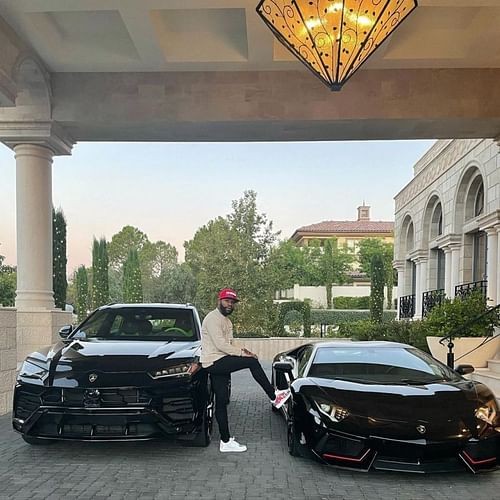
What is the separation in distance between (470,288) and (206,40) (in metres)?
10.5

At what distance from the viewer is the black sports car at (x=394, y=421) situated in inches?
170

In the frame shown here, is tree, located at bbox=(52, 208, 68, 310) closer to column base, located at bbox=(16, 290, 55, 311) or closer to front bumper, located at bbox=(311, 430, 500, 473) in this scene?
column base, located at bbox=(16, 290, 55, 311)

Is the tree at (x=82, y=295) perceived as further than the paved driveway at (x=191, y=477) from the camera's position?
Yes

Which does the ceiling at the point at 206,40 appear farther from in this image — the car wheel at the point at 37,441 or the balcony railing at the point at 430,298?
the balcony railing at the point at 430,298

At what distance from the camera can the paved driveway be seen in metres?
4.19

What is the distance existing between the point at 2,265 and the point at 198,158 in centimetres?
1311

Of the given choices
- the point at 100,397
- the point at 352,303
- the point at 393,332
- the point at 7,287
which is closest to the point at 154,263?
the point at 7,287

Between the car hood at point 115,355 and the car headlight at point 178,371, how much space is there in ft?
0.26

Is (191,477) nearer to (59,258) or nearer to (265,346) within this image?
(59,258)

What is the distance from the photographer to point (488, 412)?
15.3ft

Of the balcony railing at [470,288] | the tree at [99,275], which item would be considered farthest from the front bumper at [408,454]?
the tree at [99,275]

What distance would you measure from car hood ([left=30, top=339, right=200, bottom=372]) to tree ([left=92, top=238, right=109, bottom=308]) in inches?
589

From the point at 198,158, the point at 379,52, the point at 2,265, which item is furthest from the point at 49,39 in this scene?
the point at 2,265

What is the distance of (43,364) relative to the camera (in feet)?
17.6
